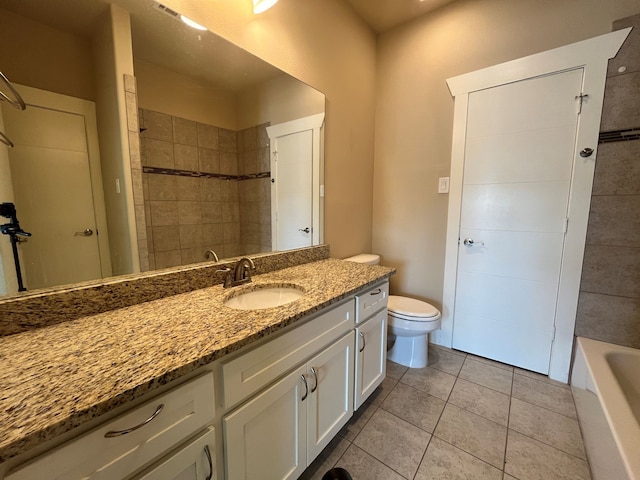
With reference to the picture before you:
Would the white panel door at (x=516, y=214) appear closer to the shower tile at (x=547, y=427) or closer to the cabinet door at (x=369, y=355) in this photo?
the shower tile at (x=547, y=427)

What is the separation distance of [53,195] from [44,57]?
431 mm

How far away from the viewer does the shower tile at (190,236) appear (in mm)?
1245

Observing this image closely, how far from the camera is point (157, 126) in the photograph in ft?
3.75

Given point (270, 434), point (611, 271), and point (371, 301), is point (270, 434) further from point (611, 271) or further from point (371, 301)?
point (611, 271)

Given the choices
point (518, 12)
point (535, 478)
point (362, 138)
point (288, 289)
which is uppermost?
point (518, 12)

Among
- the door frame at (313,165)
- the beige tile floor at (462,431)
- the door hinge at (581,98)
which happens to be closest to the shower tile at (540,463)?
the beige tile floor at (462,431)

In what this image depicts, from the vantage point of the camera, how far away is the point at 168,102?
117cm

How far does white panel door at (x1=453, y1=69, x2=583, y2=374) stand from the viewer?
5.78 ft

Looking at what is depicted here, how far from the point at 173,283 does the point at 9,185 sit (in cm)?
58

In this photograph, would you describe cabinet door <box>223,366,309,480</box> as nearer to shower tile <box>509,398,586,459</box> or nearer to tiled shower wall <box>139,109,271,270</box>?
tiled shower wall <box>139,109,271,270</box>

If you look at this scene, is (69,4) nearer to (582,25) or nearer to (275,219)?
(275,219)

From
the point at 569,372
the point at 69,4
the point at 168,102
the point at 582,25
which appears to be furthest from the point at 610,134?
the point at 69,4

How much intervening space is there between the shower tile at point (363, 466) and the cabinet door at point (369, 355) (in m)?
0.20

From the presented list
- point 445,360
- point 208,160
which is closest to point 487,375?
point 445,360
